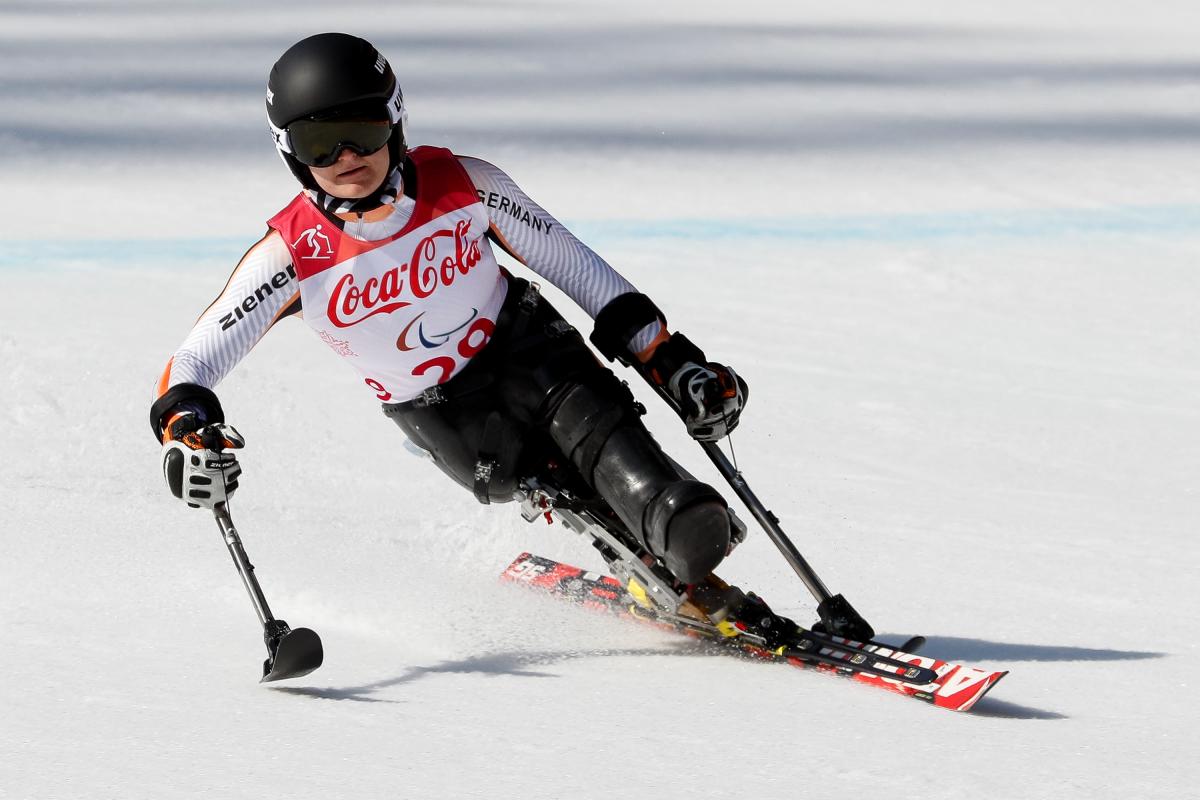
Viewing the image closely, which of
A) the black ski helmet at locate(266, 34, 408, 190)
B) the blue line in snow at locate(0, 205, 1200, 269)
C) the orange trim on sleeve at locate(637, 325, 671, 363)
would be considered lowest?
the orange trim on sleeve at locate(637, 325, 671, 363)

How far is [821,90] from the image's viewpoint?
50.2ft

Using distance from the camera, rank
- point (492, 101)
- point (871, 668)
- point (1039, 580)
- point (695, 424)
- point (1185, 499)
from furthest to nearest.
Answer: point (492, 101), point (1185, 499), point (1039, 580), point (695, 424), point (871, 668)

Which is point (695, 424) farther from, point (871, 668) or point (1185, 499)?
point (1185, 499)

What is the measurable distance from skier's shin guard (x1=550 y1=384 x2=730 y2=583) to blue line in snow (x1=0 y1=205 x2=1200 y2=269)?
5.69 metres

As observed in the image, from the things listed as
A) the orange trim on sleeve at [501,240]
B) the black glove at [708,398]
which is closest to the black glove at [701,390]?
the black glove at [708,398]

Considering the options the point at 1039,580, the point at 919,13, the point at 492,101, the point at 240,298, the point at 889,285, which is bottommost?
the point at 1039,580

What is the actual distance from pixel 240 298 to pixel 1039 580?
249 cm

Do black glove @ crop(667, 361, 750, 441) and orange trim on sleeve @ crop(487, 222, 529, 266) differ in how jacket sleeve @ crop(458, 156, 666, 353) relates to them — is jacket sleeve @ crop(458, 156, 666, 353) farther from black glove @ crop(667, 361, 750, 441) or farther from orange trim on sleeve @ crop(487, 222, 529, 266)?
black glove @ crop(667, 361, 750, 441)

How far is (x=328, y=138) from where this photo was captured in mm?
3893

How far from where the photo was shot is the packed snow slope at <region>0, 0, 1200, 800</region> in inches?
130

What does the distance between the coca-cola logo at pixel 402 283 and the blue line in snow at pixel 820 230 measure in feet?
18.0

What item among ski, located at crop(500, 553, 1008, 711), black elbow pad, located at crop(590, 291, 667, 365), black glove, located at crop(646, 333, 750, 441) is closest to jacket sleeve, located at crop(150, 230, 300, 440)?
black elbow pad, located at crop(590, 291, 667, 365)

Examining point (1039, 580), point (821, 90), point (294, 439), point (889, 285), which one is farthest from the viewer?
point (821, 90)

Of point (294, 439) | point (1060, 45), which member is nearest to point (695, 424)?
point (294, 439)
